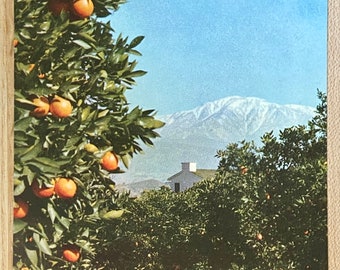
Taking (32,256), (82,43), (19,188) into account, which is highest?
(82,43)

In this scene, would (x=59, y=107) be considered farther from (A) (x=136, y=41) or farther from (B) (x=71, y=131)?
(A) (x=136, y=41)

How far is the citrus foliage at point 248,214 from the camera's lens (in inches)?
35.5

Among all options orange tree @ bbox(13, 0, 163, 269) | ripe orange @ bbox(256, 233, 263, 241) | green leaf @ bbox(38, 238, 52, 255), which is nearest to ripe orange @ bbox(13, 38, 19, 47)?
orange tree @ bbox(13, 0, 163, 269)

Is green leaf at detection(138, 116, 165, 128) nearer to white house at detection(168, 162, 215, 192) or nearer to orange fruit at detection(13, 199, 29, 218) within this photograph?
white house at detection(168, 162, 215, 192)

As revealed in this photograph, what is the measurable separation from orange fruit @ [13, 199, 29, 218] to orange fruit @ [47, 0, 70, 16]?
0.29m

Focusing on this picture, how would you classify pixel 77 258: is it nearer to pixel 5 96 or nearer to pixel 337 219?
pixel 5 96

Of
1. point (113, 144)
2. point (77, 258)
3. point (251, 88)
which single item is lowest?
point (77, 258)

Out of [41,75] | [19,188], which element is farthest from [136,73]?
[19,188]

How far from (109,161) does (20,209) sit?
0.50ft

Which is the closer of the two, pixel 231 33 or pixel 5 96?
pixel 5 96

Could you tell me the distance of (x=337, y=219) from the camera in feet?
2.82

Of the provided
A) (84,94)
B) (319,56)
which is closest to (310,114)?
(319,56)

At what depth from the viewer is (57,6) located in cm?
82

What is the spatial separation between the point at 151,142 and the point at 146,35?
18 cm
